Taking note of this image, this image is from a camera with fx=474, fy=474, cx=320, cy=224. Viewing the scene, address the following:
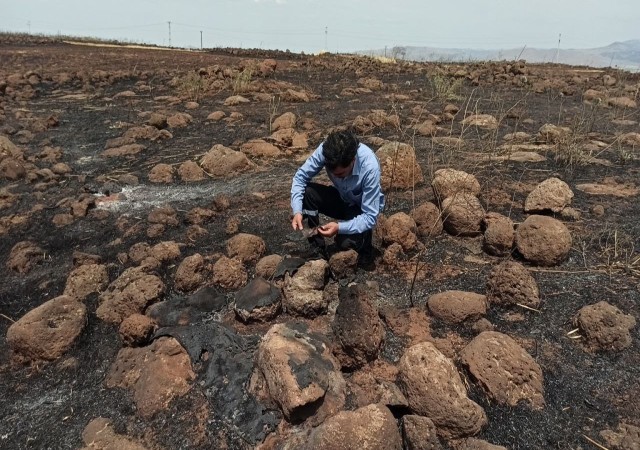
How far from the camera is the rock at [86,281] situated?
10.1 ft

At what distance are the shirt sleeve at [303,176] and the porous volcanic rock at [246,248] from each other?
15.0 inches

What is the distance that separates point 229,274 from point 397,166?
2016mm

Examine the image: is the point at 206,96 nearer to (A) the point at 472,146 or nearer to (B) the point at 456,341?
(A) the point at 472,146

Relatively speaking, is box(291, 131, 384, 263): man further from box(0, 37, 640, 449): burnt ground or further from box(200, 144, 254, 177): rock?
box(200, 144, 254, 177): rock

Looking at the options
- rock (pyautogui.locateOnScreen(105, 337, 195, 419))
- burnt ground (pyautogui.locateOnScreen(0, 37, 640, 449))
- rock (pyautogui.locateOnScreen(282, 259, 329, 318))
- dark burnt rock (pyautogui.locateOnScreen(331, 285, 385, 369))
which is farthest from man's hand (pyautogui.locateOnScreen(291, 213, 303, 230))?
rock (pyautogui.locateOnScreen(105, 337, 195, 419))

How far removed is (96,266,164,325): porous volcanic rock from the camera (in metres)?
2.86

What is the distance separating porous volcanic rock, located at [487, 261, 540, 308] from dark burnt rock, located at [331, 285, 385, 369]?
0.79 m

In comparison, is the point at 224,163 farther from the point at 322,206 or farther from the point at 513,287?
the point at 513,287

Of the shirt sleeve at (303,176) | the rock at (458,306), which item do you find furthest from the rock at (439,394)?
the shirt sleeve at (303,176)

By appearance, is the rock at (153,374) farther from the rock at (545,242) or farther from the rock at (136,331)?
the rock at (545,242)

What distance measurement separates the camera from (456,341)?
100 inches

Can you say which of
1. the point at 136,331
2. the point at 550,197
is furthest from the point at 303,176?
the point at 550,197

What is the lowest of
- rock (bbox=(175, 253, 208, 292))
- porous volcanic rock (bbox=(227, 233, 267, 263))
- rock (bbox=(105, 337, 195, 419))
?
rock (bbox=(105, 337, 195, 419))

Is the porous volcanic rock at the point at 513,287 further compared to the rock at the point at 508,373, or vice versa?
the porous volcanic rock at the point at 513,287
